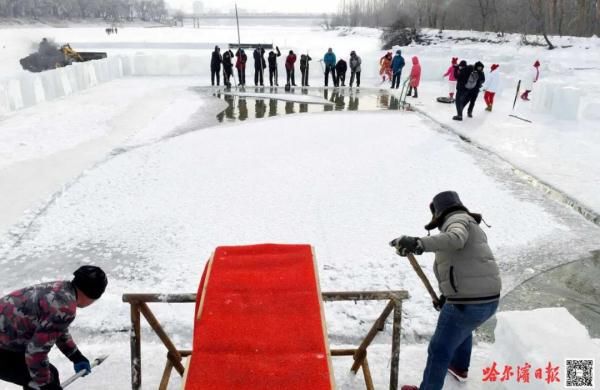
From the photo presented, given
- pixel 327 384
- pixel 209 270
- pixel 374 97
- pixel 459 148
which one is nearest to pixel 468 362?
pixel 327 384

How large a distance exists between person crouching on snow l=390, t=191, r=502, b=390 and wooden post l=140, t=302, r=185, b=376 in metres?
1.70

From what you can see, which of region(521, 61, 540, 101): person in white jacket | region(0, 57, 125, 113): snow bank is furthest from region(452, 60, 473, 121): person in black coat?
region(0, 57, 125, 113): snow bank

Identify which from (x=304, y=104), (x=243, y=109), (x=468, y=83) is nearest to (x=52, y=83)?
(x=243, y=109)

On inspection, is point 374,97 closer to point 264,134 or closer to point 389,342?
point 264,134

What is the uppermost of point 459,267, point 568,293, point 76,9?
point 76,9

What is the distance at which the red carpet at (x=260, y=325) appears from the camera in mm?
2033

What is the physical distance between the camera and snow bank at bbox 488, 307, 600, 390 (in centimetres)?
269

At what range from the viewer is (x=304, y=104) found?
566 inches

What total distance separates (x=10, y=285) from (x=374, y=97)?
1356 centimetres

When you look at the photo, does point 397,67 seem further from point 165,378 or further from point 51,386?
point 51,386

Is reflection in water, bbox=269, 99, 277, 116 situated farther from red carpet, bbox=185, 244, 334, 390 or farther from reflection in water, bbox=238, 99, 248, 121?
red carpet, bbox=185, 244, 334, 390

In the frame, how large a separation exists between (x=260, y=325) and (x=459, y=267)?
1284mm

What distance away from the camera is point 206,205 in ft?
21.5

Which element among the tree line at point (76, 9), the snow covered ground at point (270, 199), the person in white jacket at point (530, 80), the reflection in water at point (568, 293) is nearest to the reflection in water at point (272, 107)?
the snow covered ground at point (270, 199)
